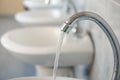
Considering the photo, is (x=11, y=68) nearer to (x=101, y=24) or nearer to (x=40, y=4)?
(x=40, y=4)

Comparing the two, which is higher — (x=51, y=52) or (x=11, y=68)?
(x=51, y=52)

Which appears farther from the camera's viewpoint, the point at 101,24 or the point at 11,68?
the point at 11,68

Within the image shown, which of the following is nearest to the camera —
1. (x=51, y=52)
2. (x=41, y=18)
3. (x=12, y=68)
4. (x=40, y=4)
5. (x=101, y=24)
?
(x=101, y=24)

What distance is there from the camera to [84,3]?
1.17 meters

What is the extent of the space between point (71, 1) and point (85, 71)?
562mm

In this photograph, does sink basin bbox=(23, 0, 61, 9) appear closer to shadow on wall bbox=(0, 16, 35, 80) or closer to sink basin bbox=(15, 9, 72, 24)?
sink basin bbox=(15, 9, 72, 24)

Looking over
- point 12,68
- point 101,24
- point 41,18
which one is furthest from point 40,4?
point 101,24

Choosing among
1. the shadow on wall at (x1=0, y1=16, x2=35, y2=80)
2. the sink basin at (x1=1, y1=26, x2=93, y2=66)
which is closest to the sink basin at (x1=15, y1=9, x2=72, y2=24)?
the sink basin at (x1=1, y1=26, x2=93, y2=66)

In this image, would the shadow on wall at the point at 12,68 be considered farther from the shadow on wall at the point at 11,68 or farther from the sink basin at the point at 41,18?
the sink basin at the point at 41,18

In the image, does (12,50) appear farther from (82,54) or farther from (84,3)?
(84,3)

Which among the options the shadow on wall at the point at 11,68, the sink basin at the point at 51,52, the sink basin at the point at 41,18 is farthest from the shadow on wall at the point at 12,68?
the sink basin at the point at 51,52

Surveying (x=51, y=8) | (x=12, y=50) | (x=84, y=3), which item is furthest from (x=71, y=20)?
(x=51, y=8)

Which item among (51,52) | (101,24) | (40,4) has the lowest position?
(51,52)

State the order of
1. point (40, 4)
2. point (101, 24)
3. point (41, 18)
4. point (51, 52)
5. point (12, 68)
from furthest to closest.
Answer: point (12, 68), point (40, 4), point (41, 18), point (51, 52), point (101, 24)
